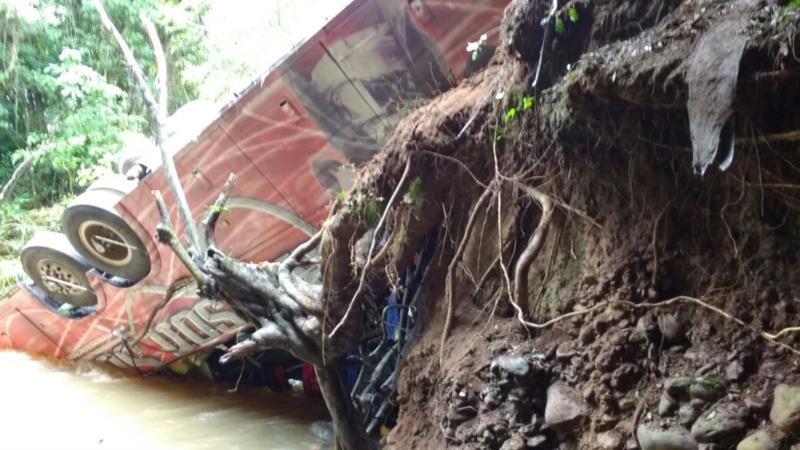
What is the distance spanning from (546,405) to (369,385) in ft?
7.06

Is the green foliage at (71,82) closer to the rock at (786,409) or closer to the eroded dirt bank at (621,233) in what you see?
the eroded dirt bank at (621,233)

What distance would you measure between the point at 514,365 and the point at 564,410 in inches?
12.8

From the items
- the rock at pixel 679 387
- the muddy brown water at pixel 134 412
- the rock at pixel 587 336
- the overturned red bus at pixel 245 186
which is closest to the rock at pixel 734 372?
the rock at pixel 679 387

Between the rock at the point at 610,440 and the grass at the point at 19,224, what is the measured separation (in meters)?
9.30

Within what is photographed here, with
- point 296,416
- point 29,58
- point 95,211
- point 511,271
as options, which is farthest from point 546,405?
point 29,58

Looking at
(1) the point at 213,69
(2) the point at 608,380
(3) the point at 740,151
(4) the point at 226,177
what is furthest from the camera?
(1) the point at 213,69

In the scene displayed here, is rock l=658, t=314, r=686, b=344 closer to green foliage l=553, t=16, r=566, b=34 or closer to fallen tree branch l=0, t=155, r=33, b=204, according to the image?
green foliage l=553, t=16, r=566, b=34

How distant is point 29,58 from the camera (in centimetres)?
1055

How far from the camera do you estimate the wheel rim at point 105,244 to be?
22.5 ft

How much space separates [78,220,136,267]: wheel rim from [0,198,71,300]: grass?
10.3ft

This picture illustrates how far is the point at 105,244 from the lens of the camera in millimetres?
7047

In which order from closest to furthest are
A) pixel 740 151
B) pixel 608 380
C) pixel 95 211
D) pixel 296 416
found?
pixel 740 151 < pixel 608 380 < pixel 95 211 < pixel 296 416

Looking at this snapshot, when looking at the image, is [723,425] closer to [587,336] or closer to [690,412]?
[690,412]

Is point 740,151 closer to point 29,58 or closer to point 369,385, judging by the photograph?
point 369,385
